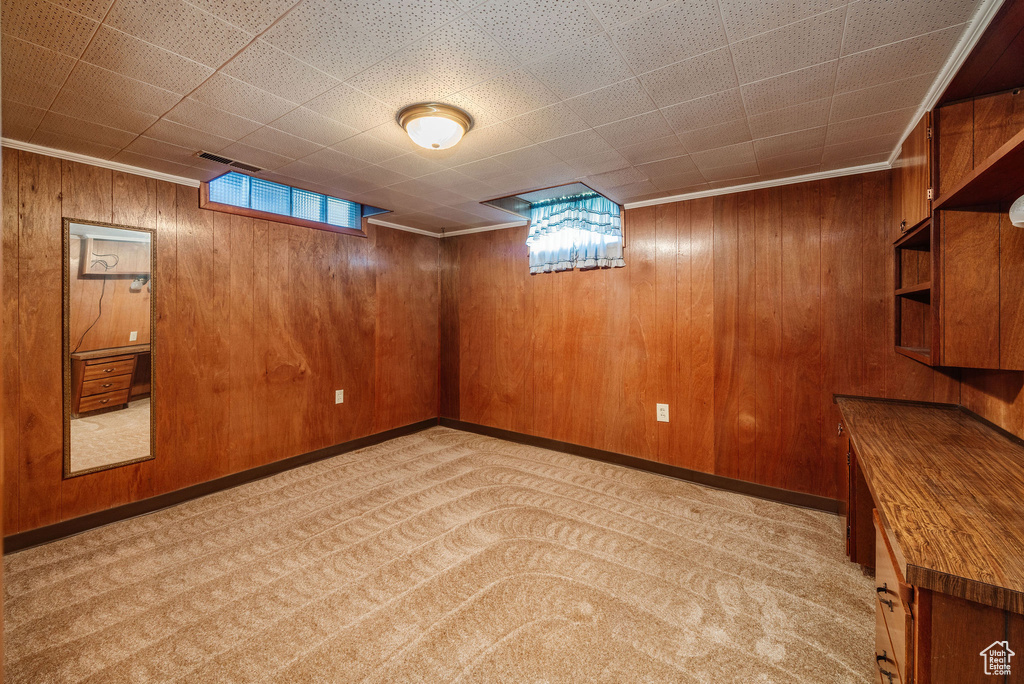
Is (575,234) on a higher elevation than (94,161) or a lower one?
lower

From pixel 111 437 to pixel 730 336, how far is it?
4267 millimetres

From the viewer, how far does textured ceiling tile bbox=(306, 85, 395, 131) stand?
237 cm

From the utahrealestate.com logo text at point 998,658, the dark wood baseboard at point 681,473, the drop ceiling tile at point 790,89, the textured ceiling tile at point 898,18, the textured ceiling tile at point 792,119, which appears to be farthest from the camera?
the dark wood baseboard at point 681,473

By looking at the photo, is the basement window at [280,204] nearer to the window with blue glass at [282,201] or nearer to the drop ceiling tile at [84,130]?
the window with blue glass at [282,201]

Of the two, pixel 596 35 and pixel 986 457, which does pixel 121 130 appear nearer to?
pixel 596 35

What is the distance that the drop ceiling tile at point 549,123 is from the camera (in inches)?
99.1

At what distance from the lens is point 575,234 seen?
175 inches

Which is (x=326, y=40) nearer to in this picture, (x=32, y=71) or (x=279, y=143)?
(x=279, y=143)

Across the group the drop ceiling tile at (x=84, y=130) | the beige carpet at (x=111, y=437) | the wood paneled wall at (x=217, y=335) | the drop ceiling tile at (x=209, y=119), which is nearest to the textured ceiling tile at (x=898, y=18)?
the drop ceiling tile at (x=209, y=119)

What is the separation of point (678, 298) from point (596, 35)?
240 cm

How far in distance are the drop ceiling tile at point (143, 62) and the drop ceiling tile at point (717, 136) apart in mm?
2367

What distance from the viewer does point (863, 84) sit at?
7.41ft

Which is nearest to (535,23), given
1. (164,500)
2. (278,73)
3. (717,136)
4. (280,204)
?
(278,73)

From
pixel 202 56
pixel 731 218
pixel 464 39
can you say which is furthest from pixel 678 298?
pixel 202 56
